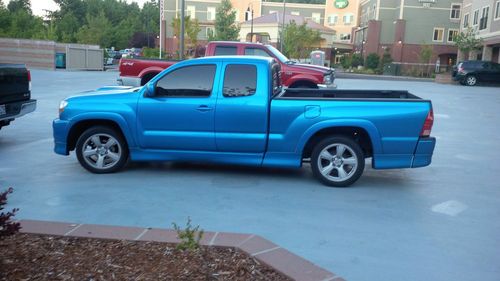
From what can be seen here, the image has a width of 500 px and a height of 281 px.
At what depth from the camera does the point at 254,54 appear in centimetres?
1496

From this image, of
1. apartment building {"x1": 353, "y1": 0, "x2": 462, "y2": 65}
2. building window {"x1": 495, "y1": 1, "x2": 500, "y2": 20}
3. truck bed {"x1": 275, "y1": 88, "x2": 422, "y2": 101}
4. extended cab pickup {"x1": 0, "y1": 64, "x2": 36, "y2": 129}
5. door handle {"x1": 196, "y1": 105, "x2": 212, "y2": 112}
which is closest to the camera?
door handle {"x1": 196, "y1": 105, "x2": 212, "y2": 112}

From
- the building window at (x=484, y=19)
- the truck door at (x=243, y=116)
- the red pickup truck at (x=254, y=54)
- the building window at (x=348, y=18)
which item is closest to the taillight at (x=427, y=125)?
the truck door at (x=243, y=116)

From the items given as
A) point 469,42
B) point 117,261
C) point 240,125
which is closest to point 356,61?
point 469,42

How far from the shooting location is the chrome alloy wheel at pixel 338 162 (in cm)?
694

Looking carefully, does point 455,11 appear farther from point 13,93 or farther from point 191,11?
point 13,93

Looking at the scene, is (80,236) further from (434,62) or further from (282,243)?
(434,62)

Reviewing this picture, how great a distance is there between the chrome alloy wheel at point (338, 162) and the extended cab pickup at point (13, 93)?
5940 mm

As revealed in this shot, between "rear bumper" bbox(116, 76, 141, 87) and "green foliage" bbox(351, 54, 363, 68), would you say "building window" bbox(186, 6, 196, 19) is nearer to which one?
"green foliage" bbox(351, 54, 363, 68)

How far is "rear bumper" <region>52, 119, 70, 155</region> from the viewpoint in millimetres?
7395

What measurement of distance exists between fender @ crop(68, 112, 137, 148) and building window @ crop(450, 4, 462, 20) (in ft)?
209

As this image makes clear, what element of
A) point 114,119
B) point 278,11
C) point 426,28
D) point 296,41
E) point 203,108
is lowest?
point 114,119

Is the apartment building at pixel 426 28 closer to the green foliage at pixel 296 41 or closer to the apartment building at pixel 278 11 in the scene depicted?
the apartment building at pixel 278 11

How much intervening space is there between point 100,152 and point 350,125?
3.72m

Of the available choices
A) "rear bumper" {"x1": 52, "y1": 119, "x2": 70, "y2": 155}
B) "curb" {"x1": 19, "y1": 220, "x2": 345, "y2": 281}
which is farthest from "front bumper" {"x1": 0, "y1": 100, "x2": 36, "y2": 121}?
"curb" {"x1": 19, "y1": 220, "x2": 345, "y2": 281}
